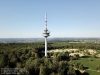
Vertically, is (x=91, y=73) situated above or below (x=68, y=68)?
below

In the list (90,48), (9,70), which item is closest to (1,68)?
(9,70)

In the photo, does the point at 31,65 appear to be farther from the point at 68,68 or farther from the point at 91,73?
the point at 91,73

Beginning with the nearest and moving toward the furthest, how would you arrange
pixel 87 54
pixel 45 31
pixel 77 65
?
pixel 77 65, pixel 45 31, pixel 87 54

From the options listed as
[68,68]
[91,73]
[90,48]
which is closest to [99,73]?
[91,73]

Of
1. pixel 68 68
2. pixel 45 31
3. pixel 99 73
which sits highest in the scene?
pixel 45 31

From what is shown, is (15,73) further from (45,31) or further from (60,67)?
(45,31)

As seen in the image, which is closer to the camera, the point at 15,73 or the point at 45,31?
the point at 15,73

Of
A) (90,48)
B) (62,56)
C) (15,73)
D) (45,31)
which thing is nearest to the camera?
(15,73)

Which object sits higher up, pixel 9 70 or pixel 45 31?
pixel 45 31

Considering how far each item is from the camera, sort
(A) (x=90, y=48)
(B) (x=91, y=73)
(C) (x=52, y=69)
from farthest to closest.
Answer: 1. (A) (x=90, y=48)
2. (B) (x=91, y=73)
3. (C) (x=52, y=69)
